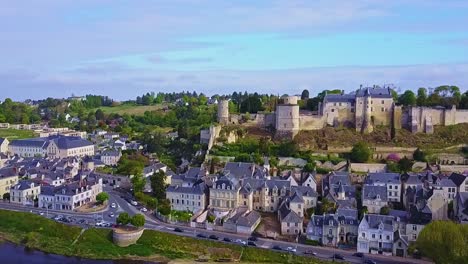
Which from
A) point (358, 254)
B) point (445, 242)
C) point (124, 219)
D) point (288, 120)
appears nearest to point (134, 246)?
point (124, 219)

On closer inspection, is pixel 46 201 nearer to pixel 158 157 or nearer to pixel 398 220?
pixel 158 157

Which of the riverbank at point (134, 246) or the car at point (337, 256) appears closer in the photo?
the car at point (337, 256)

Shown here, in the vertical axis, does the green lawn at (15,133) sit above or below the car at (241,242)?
above

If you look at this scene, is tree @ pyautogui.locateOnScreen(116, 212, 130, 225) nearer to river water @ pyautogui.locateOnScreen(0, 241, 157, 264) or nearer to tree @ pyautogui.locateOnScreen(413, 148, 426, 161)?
river water @ pyautogui.locateOnScreen(0, 241, 157, 264)

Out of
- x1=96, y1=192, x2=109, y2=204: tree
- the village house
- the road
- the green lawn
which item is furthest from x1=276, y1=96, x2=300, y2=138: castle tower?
the green lawn

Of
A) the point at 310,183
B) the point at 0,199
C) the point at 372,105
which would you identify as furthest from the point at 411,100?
the point at 0,199

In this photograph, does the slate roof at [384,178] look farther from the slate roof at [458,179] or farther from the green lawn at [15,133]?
the green lawn at [15,133]

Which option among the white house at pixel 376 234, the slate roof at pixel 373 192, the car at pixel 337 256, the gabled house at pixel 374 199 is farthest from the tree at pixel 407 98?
the car at pixel 337 256
